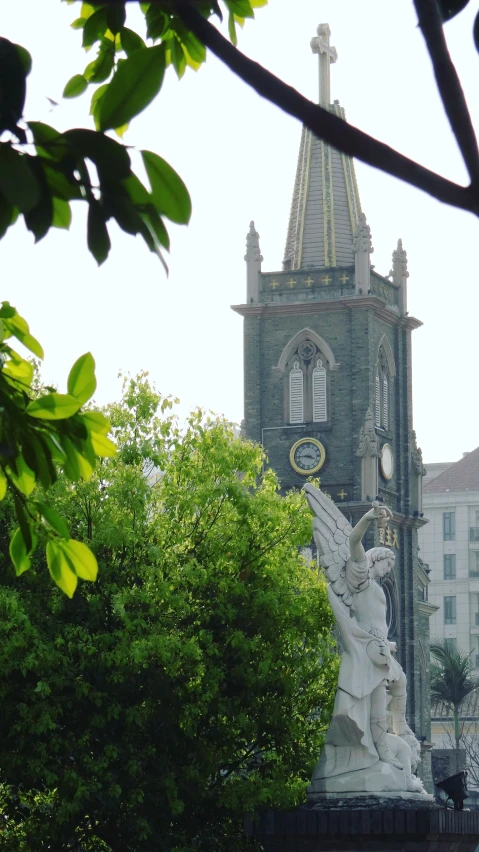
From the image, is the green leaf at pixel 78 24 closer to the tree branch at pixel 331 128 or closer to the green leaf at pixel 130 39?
the green leaf at pixel 130 39

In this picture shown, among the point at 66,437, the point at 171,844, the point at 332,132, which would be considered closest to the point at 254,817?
the point at 171,844

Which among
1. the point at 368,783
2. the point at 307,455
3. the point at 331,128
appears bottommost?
the point at 368,783

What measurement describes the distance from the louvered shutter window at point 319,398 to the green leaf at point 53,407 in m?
60.7

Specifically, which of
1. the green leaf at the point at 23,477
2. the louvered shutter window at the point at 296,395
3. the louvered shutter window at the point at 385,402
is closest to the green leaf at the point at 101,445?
the green leaf at the point at 23,477

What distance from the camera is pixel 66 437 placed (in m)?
3.66

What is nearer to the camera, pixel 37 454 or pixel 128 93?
pixel 128 93

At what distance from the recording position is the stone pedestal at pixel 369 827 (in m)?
19.8

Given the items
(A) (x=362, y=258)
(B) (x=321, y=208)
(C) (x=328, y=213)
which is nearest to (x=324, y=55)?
(B) (x=321, y=208)

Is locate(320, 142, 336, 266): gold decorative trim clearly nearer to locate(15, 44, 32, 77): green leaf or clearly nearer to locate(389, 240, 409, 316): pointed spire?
locate(389, 240, 409, 316): pointed spire

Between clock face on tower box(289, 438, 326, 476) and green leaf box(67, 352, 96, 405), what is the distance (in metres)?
59.8

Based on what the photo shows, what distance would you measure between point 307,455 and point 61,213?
61.0 metres

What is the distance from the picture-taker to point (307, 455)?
209 ft

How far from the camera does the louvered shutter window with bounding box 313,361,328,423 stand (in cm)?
6438

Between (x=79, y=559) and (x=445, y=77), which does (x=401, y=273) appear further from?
(x=445, y=77)
